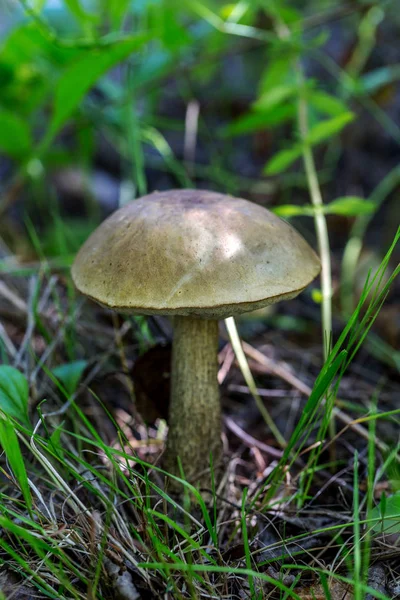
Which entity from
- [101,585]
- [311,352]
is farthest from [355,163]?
[101,585]

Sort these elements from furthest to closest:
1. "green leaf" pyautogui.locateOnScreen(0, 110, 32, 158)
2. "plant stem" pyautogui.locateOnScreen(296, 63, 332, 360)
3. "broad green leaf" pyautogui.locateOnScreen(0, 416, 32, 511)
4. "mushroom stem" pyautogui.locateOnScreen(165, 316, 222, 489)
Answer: "green leaf" pyautogui.locateOnScreen(0, 110, 32, 158), "plant stem" pyautogui.locateOnScreen(296, 63, 332, 360), "mushroom stem" pyautogui.locateOnScreen(165, 316, 222, 489), "broad green leaf" pyautogui.locateOnScreen(0, 416, 32, 511)

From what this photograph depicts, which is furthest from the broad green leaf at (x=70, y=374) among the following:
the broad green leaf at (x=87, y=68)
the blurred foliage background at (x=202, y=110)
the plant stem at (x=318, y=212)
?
the broad green leaf at (x=87, y=68)

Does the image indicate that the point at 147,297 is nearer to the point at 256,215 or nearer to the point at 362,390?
the point at 256,215

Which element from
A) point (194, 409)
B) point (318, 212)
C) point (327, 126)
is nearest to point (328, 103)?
point (327, 126)

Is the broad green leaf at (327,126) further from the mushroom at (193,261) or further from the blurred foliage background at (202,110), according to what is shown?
the mushroom at (193,261)

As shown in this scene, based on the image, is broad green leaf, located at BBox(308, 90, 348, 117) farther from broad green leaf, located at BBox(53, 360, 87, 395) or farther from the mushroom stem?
broad green leaf, located at BBox(53, 360, 87, 395)

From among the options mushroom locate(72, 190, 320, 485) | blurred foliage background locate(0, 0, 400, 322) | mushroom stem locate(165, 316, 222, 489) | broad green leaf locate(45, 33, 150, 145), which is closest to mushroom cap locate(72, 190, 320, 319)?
mushroom locate(72, 190, 320, 485)

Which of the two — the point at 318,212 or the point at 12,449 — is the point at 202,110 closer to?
the point at 318,212
